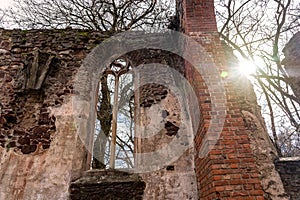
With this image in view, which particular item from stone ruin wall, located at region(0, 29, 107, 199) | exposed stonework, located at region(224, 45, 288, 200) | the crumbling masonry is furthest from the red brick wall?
stone ruin wall, located at region(0, 29, 107, 199)

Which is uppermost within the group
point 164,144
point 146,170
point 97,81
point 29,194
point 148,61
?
point 148,61

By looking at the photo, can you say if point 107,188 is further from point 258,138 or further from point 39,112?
point 258,138

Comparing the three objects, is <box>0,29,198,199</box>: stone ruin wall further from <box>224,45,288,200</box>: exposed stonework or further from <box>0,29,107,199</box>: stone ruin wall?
<box>224,45,288,200</box>: exposed stonework

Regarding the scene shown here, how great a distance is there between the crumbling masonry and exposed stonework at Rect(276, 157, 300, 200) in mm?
133

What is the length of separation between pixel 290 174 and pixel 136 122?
118 inches

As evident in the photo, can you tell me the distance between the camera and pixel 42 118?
14.5 feet

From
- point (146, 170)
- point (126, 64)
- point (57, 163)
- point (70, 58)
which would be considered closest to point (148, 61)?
point (126, 64)

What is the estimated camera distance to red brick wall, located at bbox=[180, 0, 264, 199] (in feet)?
9.39

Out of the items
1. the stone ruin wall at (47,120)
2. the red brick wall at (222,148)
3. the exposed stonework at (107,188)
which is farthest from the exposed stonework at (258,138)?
the exposed stonework at (107,188)

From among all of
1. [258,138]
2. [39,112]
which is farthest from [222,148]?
[39,112]

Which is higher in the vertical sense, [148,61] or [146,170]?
[148,61]

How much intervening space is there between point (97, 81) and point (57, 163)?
77.2 inches

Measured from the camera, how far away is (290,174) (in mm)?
4016

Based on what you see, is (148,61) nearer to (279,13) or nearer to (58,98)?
(58,98)
